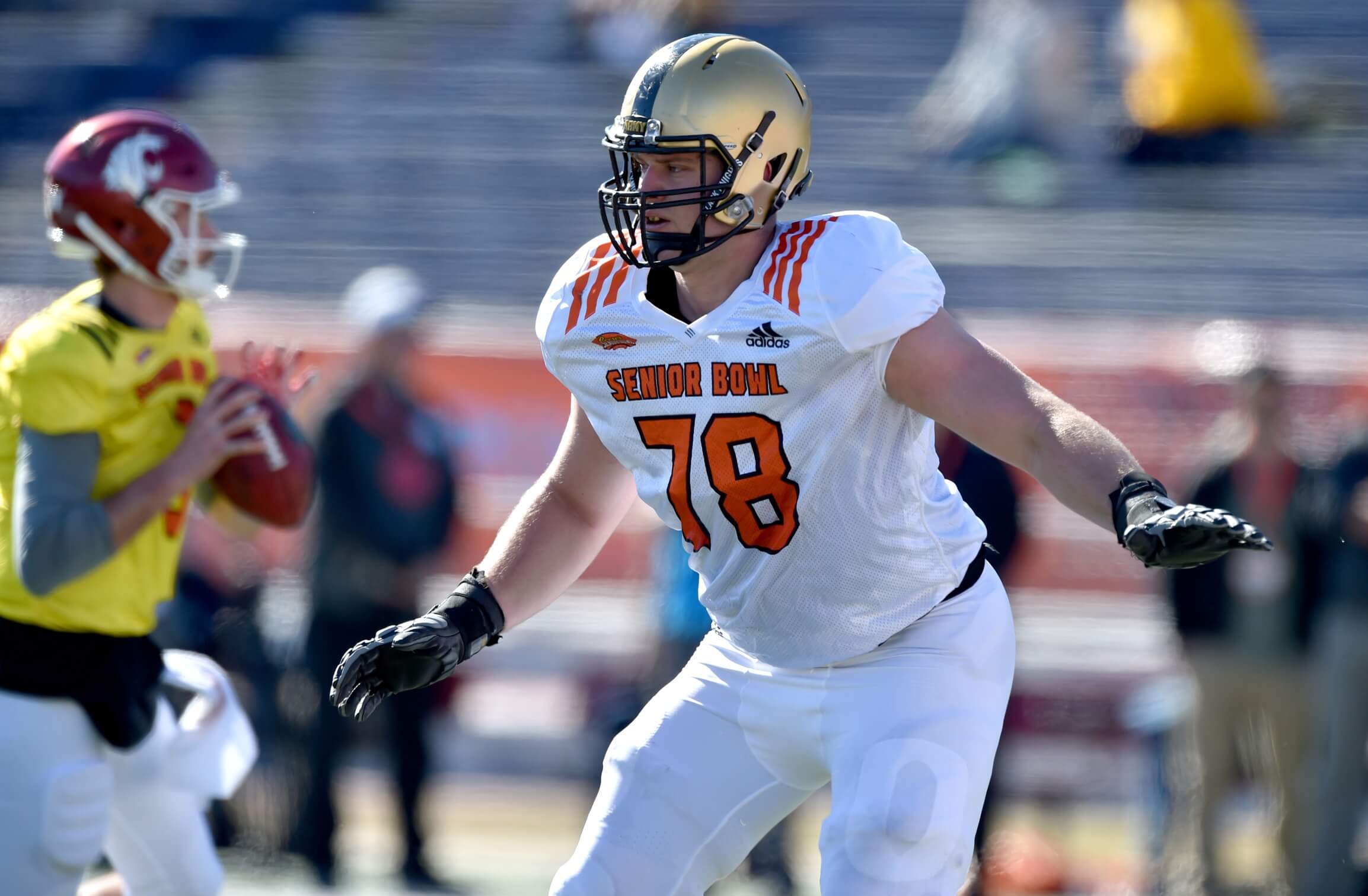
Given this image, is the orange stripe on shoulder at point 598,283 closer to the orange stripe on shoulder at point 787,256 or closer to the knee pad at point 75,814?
the orange stripe on shoulder at point 787,256

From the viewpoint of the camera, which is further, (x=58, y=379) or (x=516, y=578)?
(x=58, y=379)

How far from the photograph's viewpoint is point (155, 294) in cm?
326

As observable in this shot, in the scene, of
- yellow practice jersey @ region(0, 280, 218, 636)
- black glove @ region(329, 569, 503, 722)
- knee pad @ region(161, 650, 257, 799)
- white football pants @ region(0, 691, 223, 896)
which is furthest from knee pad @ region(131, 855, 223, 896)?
black glove @ region(329, 569, 503, 722)

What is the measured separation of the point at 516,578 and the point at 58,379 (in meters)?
0.88

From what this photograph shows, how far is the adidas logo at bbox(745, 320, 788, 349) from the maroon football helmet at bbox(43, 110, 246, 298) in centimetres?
120

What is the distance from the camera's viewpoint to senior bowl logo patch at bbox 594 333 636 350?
8.80ft

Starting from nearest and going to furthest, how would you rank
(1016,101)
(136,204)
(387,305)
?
(136,204) < (387,305) < (1016,101)

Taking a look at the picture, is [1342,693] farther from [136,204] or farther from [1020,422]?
[136,204]

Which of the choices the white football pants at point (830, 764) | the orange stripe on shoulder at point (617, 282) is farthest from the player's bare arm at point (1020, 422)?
the orange stripe on shoulder at point (617, 282)

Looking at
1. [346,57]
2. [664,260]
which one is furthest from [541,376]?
[346,57]

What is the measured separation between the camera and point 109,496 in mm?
3119

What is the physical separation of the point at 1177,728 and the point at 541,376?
305 centimetres

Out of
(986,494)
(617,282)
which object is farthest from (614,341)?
(986,494)

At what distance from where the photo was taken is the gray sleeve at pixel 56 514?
2977 mm
